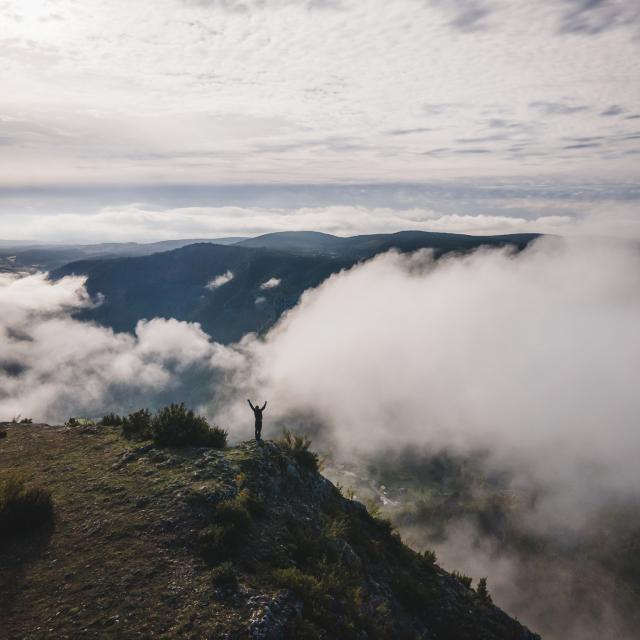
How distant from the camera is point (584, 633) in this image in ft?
635

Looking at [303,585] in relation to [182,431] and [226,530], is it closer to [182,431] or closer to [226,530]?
[226,530]

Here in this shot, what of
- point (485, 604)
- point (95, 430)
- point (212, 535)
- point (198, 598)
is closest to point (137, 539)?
point (212, 535)

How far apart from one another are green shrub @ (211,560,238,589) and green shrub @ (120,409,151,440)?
11723 millimetres

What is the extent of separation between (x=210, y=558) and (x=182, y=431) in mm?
9657

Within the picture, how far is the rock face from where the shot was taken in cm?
1251

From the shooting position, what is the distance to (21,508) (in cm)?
1545

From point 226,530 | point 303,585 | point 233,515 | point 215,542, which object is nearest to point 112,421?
point 233,515

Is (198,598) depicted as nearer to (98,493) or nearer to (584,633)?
(98,493)

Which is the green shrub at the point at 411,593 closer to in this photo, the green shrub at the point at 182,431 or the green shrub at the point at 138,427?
the green shrub at the point at 182,431

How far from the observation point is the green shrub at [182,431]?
2319 cm

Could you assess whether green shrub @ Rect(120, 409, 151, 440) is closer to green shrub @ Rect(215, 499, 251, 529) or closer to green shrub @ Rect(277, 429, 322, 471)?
green shrub @ Rect(277, 429, 322, 471)

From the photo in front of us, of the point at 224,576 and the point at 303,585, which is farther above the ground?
the point at 224,576

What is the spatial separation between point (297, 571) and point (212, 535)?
3602mm

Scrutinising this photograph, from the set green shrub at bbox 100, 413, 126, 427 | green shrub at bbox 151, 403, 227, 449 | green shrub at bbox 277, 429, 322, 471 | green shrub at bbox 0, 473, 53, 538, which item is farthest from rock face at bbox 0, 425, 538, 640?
green shrub at bbox 100, 413, 126, 427
